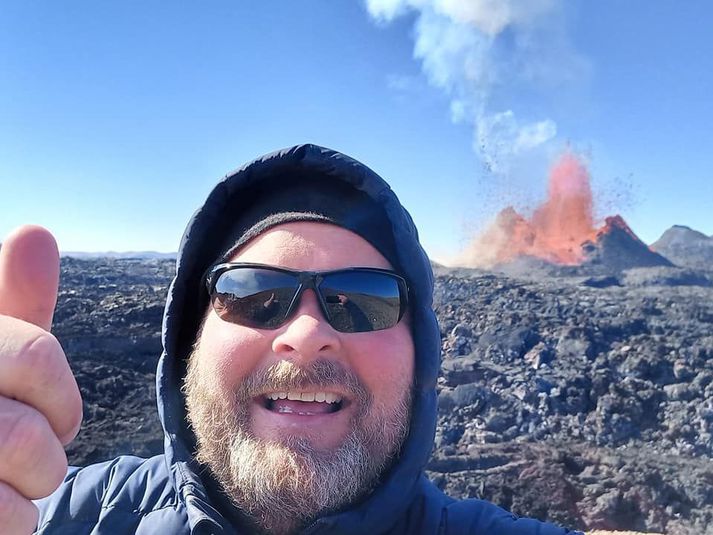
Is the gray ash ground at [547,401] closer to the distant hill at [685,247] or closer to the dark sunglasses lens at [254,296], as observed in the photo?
the dark sunglasses lens at [254,296]

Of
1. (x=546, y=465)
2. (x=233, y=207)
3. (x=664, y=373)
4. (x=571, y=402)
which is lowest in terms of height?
(x=546, y=465)

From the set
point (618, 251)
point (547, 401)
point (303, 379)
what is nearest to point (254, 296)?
point (303, 379)

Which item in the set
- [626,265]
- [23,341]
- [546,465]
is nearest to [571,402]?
[546,465]

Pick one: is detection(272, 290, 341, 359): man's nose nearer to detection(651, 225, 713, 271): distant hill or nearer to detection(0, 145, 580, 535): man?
detection(0, 145, 580, 535): man

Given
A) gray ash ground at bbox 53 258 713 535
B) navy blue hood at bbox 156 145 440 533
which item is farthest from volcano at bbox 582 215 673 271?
navy blue hood at bbox 156 145 440 533

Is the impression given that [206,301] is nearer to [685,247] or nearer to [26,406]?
[26,406]

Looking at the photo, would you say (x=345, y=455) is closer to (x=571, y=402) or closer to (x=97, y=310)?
(x=571, y=402)
